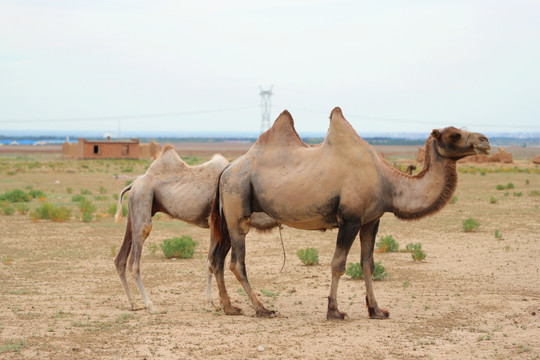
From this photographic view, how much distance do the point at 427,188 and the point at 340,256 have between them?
1.41m

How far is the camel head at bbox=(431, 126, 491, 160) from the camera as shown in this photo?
317 inches

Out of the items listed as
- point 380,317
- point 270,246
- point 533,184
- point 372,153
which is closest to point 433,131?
point 372,153

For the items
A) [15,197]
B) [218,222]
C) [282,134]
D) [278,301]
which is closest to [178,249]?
[278,301]

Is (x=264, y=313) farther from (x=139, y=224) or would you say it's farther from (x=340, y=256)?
(x=139, y=224)

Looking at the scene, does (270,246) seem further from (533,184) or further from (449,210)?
(533,184)

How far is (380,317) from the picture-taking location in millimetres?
8820

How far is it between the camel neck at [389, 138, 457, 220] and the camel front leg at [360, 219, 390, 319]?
54cm

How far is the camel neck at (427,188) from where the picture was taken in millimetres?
8320

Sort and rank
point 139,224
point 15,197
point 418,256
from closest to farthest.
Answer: point 139,224
point 418,256
point 15,197

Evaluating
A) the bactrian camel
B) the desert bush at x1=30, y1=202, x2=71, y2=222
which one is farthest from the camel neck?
the desert bush at x1=30, y1=202, x2=71, y2=222

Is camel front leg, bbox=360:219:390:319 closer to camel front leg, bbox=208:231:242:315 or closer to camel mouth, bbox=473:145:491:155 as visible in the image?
camel mouth, bbox=473:145:491:155

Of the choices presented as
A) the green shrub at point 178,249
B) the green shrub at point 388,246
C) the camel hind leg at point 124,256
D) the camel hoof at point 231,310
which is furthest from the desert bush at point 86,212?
the camel hoof at point 231,310

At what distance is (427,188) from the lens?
844 centimetres

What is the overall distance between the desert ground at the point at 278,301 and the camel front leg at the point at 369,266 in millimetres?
194
